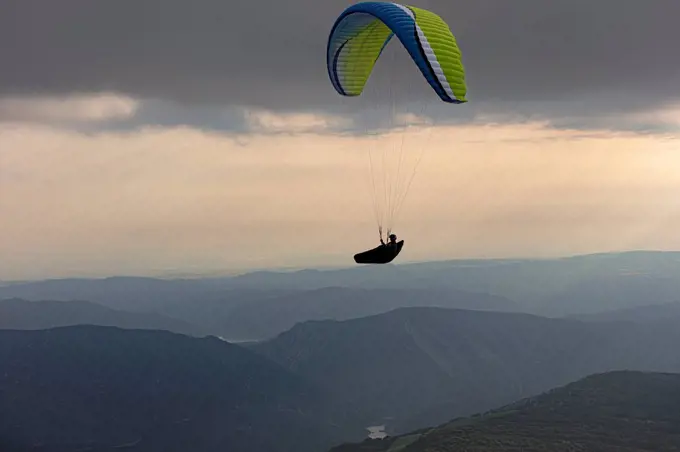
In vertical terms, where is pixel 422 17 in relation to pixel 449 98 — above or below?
above

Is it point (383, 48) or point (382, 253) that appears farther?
point (383, 48)

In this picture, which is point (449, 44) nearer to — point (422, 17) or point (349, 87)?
point (422, 17)

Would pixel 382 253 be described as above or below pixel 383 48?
below

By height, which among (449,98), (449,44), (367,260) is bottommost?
(367,260)

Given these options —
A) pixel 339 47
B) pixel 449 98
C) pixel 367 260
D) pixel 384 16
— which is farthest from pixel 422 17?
pixel 367 260

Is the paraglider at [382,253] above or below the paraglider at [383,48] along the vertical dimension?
below

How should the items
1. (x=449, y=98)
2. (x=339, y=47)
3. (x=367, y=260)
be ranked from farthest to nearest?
(x=339, y=47) → (x=367, y=260) → (x=449, y=98)

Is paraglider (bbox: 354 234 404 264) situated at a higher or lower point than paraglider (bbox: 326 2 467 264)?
lower

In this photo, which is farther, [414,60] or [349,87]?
[349,87]
